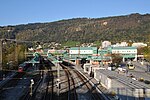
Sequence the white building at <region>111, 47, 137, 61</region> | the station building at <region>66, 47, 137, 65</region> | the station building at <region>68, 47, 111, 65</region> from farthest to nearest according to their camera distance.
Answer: the white building at <region>111, 47, 137, 61</region>
the station building at <region>66, 47, 137, 65</region>
the station building at <region>68, 47, 111, 65</region>

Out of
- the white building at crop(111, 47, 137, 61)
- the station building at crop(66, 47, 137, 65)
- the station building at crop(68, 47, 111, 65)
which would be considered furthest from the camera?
the white building at crop(111, 47, 137, 61)

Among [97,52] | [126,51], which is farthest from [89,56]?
[126,51]

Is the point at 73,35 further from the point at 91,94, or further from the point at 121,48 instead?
the point at 91,94

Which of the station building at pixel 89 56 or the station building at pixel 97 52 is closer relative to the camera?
the station building at pixel 89 56

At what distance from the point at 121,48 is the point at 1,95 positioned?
239 ft

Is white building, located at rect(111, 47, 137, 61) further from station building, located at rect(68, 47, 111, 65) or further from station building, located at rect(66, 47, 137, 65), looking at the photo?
station building, located at rect(68, 47, 111, 65)

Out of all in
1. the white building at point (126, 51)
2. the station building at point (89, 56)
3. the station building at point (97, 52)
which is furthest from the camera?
the white building at point (126, 51)

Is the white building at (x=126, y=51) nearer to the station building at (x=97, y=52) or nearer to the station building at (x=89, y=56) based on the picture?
the station building at (x=97, y=52)

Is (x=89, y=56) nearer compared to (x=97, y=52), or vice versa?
(x=89, y=56)

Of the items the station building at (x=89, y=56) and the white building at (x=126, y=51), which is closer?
the station building at (x=89, y=56)

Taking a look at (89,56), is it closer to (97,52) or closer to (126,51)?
(97,52)

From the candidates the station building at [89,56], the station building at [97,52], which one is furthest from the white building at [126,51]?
the station building at [89,56]

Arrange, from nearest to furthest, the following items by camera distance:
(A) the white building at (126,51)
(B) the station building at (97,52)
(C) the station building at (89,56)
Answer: (C) the station building at (89,56) → (B) the station building at (97,52) → (A) the white building at (126,51)

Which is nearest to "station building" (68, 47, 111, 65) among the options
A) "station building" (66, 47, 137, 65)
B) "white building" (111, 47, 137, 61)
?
"station building" (66, 47, 137, 65)
